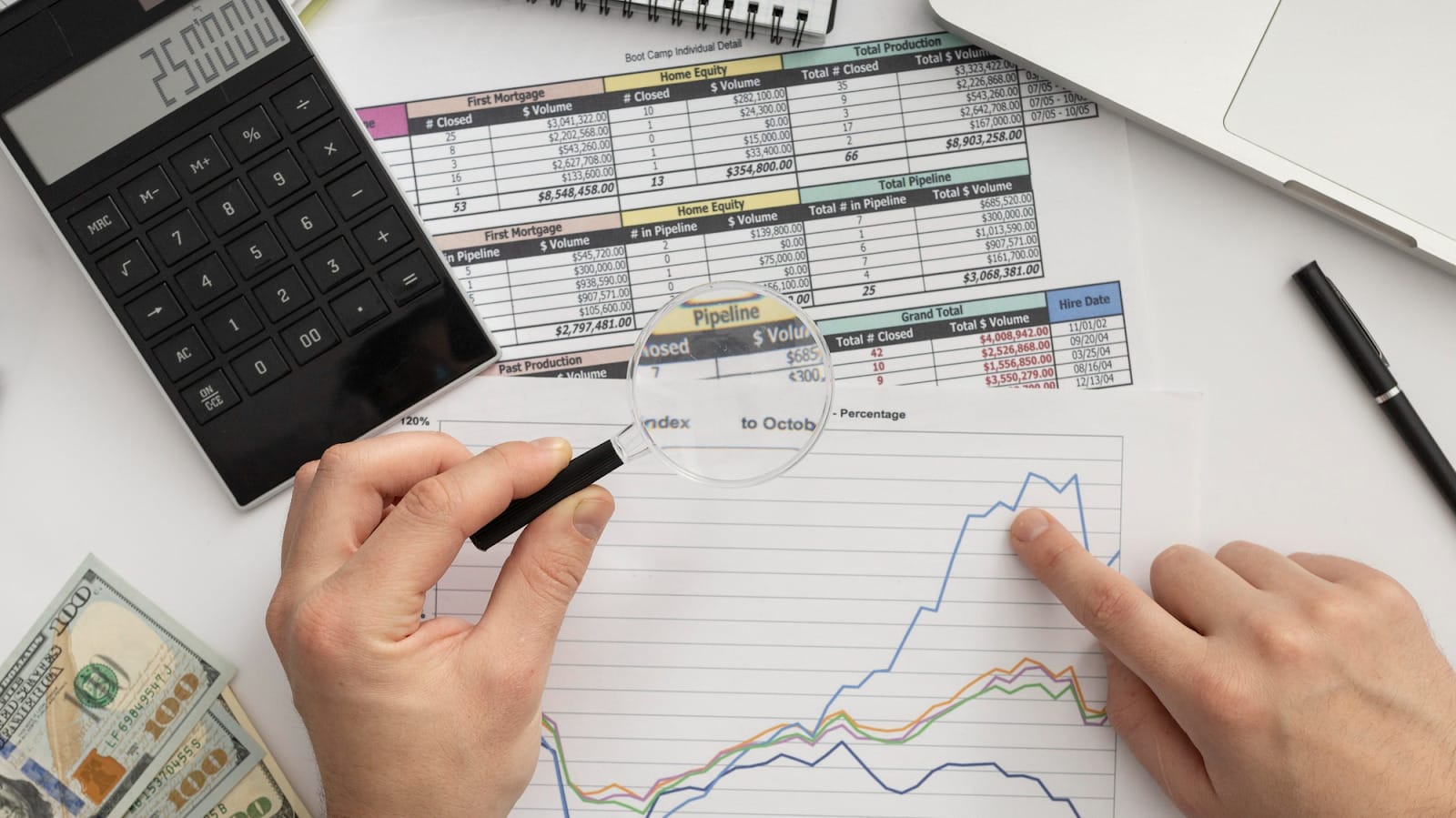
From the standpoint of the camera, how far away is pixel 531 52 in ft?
3.87

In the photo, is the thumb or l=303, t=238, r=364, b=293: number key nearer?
the thumb

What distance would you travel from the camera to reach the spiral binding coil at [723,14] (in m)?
1.14

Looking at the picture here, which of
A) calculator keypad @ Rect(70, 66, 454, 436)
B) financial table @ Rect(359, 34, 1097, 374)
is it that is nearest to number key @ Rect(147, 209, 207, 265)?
calculator keypad @ Rect(70, 66, 454, 436)

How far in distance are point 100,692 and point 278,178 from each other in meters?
0.62

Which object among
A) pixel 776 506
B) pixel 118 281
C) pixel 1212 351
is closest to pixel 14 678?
pixel 118 281

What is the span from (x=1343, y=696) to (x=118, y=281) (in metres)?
1.39

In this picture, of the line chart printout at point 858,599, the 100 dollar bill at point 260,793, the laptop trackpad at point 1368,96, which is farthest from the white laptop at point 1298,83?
the 100 dollar bill at point 260,793

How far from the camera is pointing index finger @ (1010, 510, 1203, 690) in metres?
1.05

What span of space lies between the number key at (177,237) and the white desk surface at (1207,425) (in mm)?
149

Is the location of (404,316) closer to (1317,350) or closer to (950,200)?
(950,200)

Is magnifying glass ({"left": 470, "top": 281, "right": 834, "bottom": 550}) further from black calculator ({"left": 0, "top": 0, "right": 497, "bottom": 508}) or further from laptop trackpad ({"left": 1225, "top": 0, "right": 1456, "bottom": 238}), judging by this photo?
laptop trackpad ({"left": 1225, "top": 0, "right": 1456, "bottom": 238})

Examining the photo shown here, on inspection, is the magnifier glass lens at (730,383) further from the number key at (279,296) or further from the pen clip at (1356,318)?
the pen clip at (1356,318)

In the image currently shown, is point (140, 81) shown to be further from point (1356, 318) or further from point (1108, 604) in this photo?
point (1356, 318)

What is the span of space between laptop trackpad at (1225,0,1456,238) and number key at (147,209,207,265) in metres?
1.16
